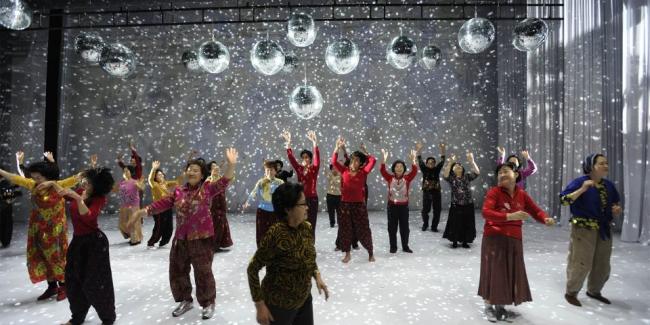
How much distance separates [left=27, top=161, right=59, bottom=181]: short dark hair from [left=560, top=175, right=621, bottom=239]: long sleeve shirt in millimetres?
3954

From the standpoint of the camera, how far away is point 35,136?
7.95 metres

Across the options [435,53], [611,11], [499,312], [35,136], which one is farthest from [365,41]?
[35,136]

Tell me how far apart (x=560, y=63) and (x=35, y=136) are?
1047 centimetres

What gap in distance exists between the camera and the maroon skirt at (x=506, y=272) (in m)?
2.62

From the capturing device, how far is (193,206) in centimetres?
270

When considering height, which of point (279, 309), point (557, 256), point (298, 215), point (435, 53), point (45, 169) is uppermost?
point (435, 53)

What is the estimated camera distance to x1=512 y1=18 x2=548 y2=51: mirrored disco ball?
390 cm

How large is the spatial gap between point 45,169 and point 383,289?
2.92 m

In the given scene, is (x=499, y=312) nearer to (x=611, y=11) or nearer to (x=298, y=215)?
(x=298, y=215)

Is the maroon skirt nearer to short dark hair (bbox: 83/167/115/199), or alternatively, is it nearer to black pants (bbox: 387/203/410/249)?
black pants (bbox: 387/203/410/249)

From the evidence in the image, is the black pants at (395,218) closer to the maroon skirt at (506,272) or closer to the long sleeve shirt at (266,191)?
the long sleeve shirt at (266,191)

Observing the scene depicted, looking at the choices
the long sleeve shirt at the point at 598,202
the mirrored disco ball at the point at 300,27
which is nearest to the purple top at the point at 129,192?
the mirrored disco ball at the point at 300,27

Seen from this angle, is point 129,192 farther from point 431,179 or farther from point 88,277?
point 431,179

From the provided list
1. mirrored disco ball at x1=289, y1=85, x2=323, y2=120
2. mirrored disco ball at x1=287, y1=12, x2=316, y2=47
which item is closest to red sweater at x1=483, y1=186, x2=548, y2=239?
mirrored disco ball at x1=289, y1=85, x2=323, y2=120
